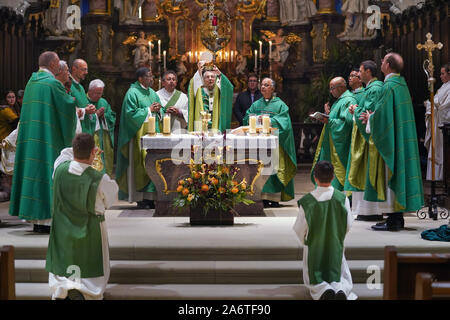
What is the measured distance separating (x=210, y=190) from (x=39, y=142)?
172 centimetres

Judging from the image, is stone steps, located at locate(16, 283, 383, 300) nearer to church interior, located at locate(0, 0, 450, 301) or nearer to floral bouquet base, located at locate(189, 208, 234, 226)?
church interior, located at locate(0, 0, 450, 301)

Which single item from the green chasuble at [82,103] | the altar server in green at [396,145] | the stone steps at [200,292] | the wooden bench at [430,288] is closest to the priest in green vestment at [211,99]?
the green chasuble at [82,103]

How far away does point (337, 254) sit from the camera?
5137mm

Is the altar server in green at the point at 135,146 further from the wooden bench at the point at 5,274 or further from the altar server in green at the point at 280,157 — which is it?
the wooden bench at the point at 5,274

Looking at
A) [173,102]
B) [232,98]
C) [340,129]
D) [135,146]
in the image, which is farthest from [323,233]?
[232,98]

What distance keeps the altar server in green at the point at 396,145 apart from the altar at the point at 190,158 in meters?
1.42

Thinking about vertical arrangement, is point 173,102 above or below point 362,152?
above

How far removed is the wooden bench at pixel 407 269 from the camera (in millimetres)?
3855

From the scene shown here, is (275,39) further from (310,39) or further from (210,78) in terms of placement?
(210,78)

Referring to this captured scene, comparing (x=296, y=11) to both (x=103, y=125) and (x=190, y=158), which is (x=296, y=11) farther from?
(x=190, y=158)

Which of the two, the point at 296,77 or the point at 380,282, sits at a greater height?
the point at 296,77

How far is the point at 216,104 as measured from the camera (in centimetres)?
891

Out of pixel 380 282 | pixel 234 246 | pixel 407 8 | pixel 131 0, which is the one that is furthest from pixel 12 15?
pixel 380 282

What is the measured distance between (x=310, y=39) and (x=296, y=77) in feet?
3.15
